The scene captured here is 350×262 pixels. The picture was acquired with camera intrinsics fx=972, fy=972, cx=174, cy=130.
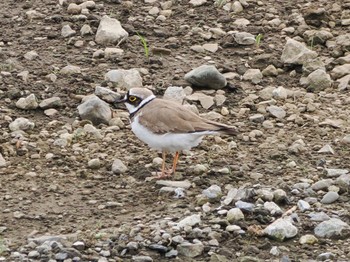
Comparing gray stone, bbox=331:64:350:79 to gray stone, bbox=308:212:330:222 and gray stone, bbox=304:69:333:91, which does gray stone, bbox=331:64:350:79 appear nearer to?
gray stone, bbox=304:69:333:91

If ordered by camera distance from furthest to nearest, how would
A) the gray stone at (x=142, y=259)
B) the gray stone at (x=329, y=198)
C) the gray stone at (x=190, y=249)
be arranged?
the gray stone at (x=329, y=198)
the gray stone at (x=190, y=249)
the gray stone at (x=142, y=259)

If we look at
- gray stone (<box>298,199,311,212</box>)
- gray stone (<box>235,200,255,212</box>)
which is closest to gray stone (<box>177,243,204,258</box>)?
gray stone (<box>235,200,255,212</box>)

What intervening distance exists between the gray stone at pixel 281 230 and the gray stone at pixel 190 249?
0.52 metres

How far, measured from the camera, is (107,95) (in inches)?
362

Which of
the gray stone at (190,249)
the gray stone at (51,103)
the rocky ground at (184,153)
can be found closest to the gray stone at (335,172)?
the rocky ground at (184,153)

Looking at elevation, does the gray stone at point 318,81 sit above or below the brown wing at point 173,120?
below

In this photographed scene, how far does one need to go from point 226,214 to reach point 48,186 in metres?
1.49

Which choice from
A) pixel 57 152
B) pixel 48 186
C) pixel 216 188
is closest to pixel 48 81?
pixel 57 152

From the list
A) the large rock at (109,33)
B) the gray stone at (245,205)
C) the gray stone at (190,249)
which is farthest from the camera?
the large rock at (109,33)

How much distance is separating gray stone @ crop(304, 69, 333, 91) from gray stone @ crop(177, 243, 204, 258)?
3363 millimetres

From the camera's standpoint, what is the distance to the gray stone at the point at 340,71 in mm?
9748

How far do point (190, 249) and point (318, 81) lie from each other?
3448mm

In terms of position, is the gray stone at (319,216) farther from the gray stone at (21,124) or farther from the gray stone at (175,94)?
the gray stone at (21,124)

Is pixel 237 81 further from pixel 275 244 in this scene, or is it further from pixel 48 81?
pixel 275 244
